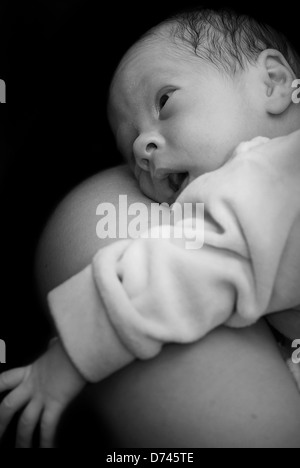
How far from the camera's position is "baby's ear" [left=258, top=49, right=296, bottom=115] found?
2.60 feet

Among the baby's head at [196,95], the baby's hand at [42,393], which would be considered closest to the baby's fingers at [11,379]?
the baby's hand at [42,393]

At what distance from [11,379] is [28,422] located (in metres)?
0.06

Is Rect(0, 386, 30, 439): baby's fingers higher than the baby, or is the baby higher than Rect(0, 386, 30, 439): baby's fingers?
the baby

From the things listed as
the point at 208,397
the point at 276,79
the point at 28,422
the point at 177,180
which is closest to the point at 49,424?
the point at 28,422

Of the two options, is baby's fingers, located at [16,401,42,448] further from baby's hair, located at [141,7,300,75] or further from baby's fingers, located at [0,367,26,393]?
baby's hair, located at [141,7,300,75]

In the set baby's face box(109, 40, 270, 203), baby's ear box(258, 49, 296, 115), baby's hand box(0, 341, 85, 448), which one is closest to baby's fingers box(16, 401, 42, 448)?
baby's hand box(0, 341, 85, 448)

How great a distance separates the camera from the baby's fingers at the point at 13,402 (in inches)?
24.8

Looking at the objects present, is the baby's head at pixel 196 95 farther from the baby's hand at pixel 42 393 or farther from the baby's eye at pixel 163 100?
the baby's hand at pixel 42 393

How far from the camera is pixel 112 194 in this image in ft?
2.64

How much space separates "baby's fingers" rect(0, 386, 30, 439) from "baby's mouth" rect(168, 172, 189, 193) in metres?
0.38

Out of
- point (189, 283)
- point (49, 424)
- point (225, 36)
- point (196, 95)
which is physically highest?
point (225, 36)

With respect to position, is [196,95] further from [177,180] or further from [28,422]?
[28,422]

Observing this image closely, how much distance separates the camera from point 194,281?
22.8 inches

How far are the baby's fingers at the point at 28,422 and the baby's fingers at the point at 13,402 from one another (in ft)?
0.05
